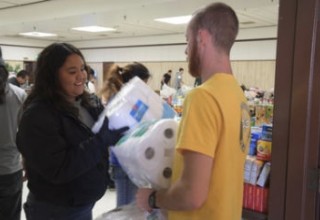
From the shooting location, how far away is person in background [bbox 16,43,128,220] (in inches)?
52.4

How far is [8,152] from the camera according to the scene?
2.12 metres

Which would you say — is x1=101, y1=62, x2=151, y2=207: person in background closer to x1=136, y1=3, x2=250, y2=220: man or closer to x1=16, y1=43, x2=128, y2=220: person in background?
x1=16, y1=43, x2=128, y2=220: person in background

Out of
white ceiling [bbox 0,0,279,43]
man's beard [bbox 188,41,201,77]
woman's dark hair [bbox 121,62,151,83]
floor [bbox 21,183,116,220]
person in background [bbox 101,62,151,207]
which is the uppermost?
white ceiling [bbox 0,0,279,43]

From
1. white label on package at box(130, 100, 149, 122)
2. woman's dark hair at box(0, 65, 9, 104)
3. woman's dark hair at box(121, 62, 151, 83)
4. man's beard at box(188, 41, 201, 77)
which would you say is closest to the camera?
man's beard at box(188, 41, 201, 77)

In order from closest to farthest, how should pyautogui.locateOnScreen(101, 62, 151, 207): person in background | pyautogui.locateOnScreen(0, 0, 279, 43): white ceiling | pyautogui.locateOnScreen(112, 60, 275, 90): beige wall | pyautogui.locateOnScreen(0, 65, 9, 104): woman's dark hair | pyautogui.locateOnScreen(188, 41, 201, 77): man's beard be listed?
1. pyautogui.locateOnScreen(188, 41, 201, 77): man's beard
2. pyautogui.locateOnScreen(0, 65, 9, 104): woman's dark hair
3. pyautogui.locateOnScreen(101, 62, 151, 207): person in background
4. pyautogui.locateOnScreen(0, 0, 279, 43): white ceiling
5. pyautogui.locateOnScreen(112, 60, 275, 90): beige wall

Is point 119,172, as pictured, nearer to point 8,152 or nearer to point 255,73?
point 8,152

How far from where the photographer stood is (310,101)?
130 cm

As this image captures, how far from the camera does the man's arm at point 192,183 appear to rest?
3.06 feet

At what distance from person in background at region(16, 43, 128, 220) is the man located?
0.35m

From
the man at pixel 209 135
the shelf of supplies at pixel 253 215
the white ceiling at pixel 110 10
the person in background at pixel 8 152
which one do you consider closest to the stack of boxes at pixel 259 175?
the shelf of supplies at pixel 253 215

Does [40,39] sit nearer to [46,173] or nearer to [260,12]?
[260,12]

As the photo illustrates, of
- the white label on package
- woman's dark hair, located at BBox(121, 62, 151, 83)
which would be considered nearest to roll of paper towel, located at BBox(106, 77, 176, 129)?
the white label on package

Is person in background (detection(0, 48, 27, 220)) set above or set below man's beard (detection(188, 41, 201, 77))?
below

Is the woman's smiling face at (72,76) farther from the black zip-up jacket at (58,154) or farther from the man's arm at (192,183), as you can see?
the man's arm at (192,183)
